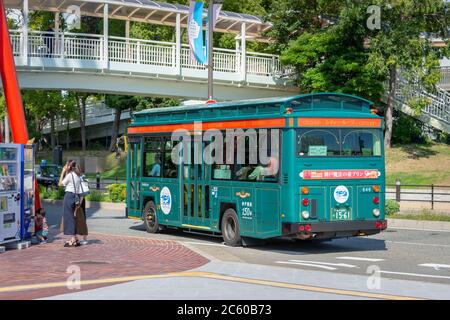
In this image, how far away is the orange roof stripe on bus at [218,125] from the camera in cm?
1773

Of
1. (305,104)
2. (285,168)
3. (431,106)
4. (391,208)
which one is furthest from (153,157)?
(431,106)

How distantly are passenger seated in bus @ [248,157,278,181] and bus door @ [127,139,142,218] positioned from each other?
224 inches

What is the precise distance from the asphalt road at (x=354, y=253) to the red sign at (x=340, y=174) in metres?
1.67

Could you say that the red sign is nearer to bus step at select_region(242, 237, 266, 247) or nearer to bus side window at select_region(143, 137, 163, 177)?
bus step at select_region(242, 237, 266, 247)

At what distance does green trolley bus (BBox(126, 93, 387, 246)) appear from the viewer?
17453 mm

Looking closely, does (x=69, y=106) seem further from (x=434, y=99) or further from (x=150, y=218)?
(x=150, y=218)

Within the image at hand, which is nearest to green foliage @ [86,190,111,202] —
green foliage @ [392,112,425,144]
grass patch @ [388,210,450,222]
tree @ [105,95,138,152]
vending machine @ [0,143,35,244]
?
grass patch @ [388,210,450,222]

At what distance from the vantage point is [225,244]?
19.6 m

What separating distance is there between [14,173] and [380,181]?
8047 millimetres

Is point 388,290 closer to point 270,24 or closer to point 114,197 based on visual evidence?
point 114,197

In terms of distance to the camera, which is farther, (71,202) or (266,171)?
(266,171)

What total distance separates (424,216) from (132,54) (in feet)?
66.7

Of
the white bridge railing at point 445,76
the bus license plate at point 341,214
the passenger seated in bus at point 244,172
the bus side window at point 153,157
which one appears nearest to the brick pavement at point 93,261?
the passenger seated in bus at point 244,172

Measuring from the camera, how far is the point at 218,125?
19.6m
